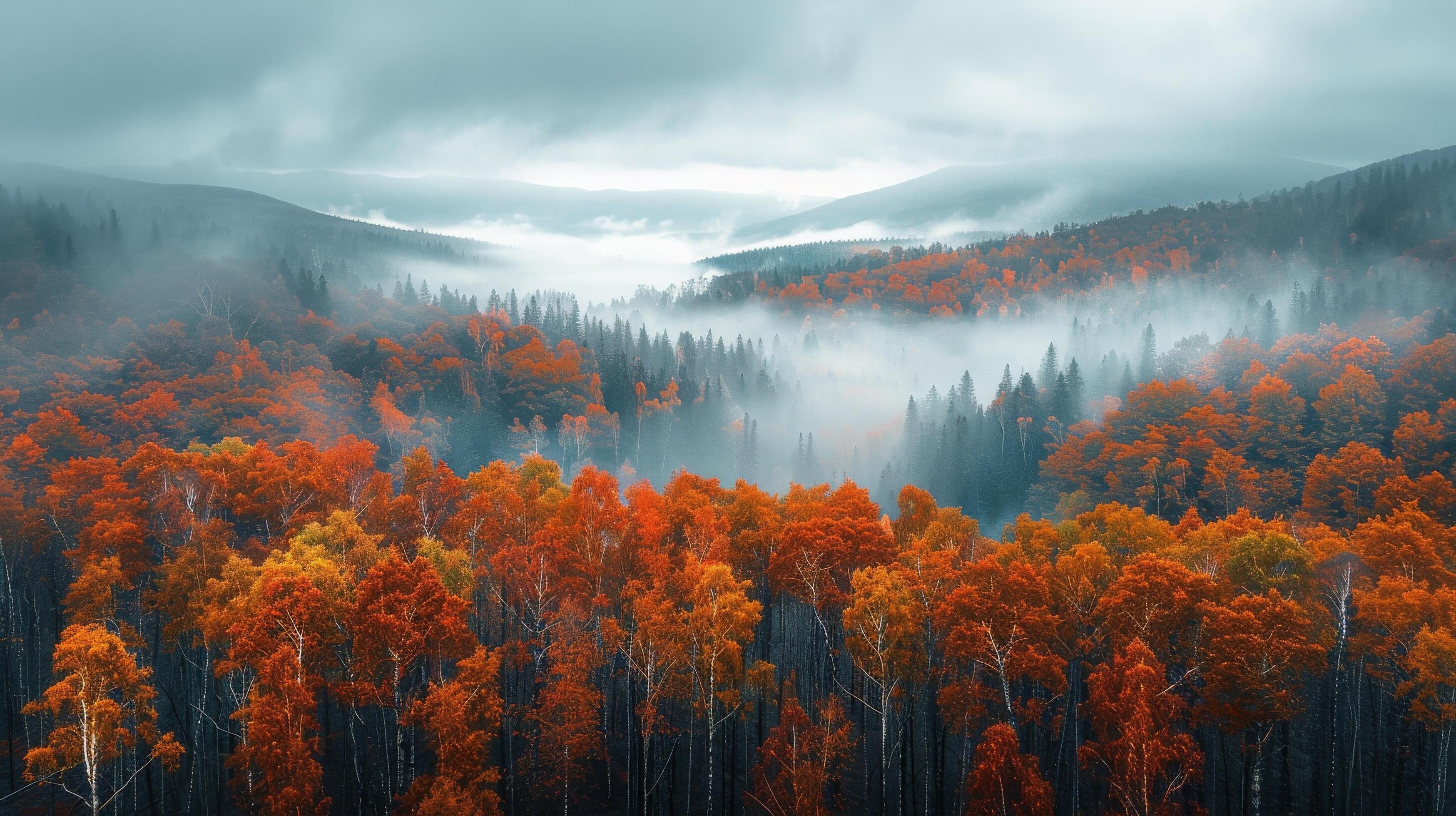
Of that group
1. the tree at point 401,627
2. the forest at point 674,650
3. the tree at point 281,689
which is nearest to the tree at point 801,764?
the forest at point 674,650

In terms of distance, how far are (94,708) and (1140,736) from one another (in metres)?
41.3

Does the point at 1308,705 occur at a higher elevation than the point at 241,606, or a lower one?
lower

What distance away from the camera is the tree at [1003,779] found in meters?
31.9

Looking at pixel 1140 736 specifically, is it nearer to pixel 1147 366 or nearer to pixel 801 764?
pixel 801 764

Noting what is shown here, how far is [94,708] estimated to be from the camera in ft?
108

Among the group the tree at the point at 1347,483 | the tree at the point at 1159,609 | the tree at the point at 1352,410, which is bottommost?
the tree at the point at 1347,483

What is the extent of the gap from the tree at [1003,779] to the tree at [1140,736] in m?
2.89

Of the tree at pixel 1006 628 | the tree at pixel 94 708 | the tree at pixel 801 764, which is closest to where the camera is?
the tree at pixel 94 708

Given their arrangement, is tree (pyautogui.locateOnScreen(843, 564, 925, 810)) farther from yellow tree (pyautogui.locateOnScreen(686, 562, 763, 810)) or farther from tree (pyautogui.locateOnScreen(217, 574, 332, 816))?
tree (pyautogui.locateOnScreen(217, 574, 332, 816))

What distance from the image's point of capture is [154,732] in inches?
1430

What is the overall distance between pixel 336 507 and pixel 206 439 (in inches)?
2959

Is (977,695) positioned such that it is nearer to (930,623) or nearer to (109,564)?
(930,623)

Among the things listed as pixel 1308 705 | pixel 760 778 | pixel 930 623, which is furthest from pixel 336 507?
pixel 1308 705

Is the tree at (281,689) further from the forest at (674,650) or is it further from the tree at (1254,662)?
the tree at (1254,662)
